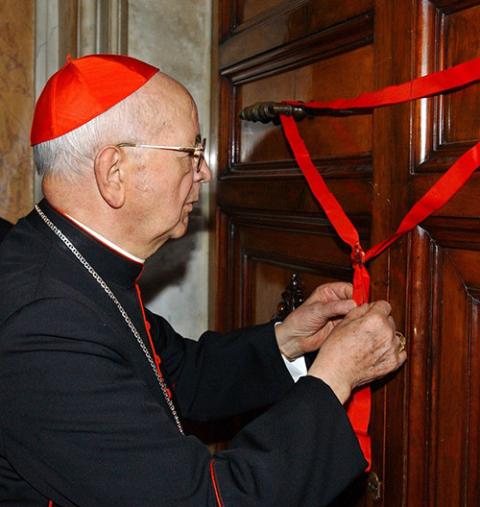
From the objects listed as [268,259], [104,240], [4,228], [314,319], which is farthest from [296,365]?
[4,228]

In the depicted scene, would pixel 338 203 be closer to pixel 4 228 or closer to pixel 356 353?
pixel 356 353

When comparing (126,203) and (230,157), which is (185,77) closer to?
(230,157)

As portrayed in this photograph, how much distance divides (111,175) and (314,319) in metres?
0.48

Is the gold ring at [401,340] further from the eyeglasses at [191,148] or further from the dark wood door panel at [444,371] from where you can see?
the eyeglasses at [191,148]

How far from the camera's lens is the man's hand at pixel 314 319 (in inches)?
51.6

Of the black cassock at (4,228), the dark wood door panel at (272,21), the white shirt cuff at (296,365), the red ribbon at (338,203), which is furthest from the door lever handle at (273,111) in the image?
the black cassock at (4,228)

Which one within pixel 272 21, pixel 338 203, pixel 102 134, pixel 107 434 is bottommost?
pixel 107 434

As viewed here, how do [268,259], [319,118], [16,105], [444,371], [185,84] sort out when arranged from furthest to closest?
[16,105]
[185,84]
[268,259]
[319,118]
[444,371]

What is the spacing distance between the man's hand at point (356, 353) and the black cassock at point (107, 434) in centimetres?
3

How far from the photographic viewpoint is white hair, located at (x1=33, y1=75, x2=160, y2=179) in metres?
1.16

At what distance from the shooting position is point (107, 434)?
3.32ft

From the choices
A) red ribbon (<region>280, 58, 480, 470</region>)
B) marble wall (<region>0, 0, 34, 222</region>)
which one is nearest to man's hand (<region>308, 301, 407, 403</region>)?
red ribbon (<region>280, 58, 480, 470</region>)

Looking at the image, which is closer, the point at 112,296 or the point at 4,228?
the point at 112,296

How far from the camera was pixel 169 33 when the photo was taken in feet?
6.21
